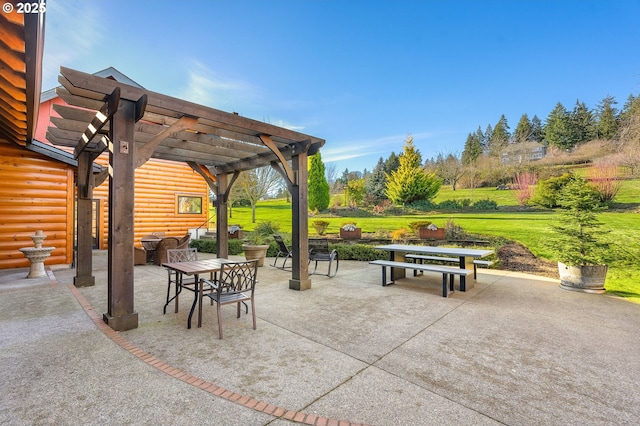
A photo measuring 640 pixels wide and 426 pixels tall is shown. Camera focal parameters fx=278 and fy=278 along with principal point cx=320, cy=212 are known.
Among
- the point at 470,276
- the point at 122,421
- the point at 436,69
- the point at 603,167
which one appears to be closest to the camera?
the point at 122,421

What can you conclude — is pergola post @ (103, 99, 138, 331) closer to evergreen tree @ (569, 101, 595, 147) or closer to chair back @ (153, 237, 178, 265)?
chair back @ (153, 237, 178, 265)

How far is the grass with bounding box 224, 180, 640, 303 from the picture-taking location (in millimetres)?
5520

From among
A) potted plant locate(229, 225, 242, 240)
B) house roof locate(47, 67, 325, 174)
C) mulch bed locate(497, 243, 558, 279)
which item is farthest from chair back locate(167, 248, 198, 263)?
mulch bed locate(497, 243, 558, 279)

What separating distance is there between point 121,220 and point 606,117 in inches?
680

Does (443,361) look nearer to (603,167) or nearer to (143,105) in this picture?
(143,105)

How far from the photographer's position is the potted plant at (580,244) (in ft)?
16.8

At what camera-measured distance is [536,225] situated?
9039 mm

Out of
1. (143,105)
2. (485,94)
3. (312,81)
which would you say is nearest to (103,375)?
(143,105)

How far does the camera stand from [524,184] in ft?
34.3

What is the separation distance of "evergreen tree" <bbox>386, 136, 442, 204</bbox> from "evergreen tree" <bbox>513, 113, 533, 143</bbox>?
6770 millimetres

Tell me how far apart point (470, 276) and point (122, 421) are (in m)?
5.56

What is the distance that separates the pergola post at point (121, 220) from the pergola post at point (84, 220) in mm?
2767

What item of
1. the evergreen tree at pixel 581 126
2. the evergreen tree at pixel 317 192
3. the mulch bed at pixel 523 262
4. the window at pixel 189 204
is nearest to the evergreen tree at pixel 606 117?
the evergreen tree at pixel 581 126

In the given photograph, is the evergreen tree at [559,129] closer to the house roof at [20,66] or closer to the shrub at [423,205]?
the shrub at [423,205]
